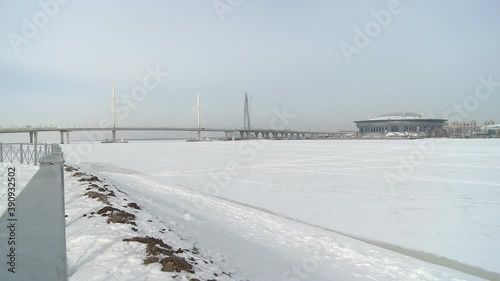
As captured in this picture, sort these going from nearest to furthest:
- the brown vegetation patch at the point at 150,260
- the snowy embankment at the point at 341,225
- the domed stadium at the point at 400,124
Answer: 1. the brown vegetation patch at the point at 150,260
2. the snowy embankment at the point at 341,225
3. the domed stadium at the point at 400,124

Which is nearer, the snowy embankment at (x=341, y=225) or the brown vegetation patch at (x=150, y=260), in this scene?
the brown vegetation patch at (x=150, y=260)

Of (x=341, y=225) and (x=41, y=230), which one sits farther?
(x=341, y=225)

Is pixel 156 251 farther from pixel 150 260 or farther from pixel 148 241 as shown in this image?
pixel 148 241

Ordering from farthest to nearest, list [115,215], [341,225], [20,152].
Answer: [20,152] → [341,225] → [115,215]

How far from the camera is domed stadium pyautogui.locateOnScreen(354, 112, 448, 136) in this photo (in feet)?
545

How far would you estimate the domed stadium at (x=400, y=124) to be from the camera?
16612 centimetres

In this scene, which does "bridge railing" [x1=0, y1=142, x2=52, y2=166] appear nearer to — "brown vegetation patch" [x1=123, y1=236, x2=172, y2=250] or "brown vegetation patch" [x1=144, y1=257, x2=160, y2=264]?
"brown vegetation patch" [x1=123, y1=236, x2=172, y2=250]

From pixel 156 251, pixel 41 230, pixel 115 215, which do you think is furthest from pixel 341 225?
pixel 41 230

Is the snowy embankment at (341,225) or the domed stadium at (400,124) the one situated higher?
the domed stadium at (400,124)

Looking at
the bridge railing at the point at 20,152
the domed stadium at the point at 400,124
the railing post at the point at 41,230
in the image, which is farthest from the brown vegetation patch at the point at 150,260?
the domed stadium at the point at 400,124

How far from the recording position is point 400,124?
168125 mm

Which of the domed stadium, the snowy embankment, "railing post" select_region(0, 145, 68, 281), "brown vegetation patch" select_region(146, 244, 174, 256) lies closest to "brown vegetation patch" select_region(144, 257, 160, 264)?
"brown vegetation patch" select_region(146, 244, 174, 256)

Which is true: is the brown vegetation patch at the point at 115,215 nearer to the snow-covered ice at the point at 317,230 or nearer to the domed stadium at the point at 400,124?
the snow-covered ice at the point at 317,230

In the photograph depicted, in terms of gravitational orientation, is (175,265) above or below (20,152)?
below
